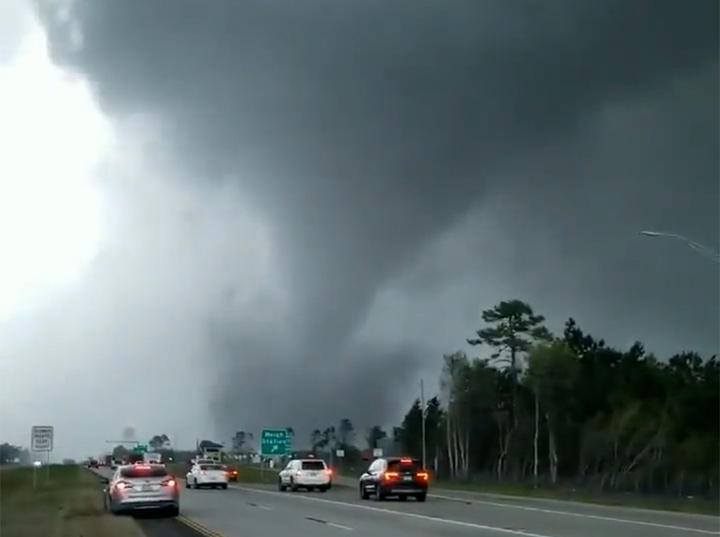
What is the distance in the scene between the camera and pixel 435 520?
37125 millimetres

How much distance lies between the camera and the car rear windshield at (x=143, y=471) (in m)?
40.3

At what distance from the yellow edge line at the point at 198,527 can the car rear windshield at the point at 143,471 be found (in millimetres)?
1626

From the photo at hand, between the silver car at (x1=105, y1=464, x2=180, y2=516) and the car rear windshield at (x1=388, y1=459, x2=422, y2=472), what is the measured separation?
15056mm

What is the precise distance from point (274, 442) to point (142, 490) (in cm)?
4908

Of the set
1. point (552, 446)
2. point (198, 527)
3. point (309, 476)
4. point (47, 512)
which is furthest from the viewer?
point (552, 446)

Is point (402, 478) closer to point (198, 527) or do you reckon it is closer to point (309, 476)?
point (309, 476)

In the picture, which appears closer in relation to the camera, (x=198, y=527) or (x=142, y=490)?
(x=198, y=527)

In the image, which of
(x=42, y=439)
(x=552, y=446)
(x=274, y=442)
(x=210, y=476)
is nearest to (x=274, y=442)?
(x=274, y=442)

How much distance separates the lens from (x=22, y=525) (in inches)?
951

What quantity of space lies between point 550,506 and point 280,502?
464 inches

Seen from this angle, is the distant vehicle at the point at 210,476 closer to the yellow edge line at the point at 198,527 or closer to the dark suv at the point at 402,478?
the dark suv at the point at 402,478

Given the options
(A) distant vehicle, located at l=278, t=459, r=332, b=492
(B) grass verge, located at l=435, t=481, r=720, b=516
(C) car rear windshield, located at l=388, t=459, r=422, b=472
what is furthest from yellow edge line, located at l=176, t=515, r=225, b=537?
(A) distant vehicle, located at l=278, t=459, r=332, b=492

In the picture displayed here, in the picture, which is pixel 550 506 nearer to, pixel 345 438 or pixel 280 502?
pixel 280 502

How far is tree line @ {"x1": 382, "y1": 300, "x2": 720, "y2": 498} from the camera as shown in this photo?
341 feet
